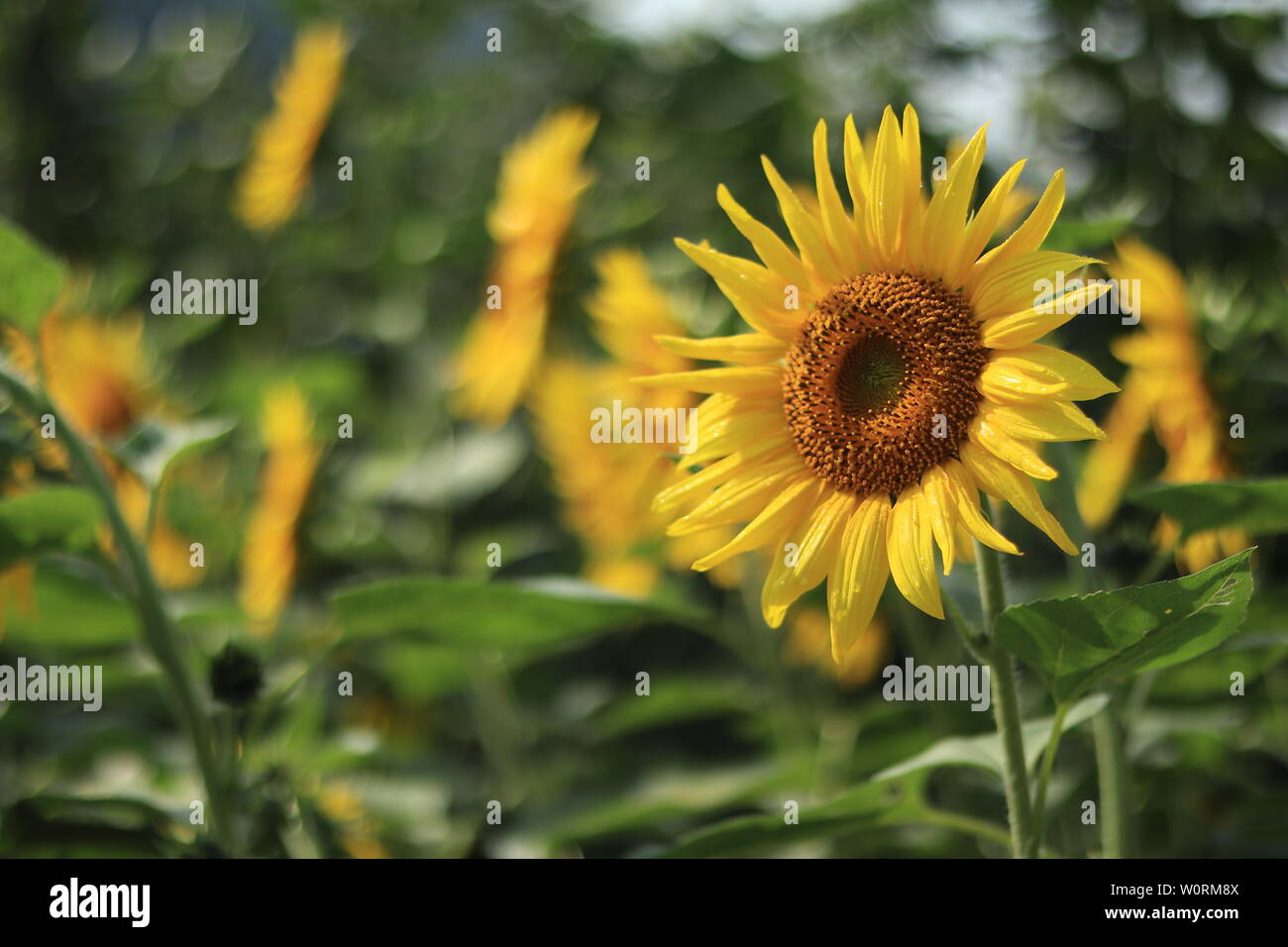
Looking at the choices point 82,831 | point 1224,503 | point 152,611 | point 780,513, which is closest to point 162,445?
point 152,611

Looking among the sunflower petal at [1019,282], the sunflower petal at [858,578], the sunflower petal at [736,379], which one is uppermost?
the sunflower petal at [1019,282]

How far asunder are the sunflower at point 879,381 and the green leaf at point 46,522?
64 centimetres

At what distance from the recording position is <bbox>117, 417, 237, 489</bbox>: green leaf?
1453mm

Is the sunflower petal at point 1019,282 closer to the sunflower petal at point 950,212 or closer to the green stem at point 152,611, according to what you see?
the sunflower petal at point 950,212

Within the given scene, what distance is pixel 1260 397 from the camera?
1.46 meters

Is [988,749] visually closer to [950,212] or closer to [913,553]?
[913,553]

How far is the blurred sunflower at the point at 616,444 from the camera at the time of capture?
5.92 feet

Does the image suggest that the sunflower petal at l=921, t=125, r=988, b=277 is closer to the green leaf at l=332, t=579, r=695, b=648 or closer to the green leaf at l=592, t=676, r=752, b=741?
the green leaf at l=332, t=579, r=695, b=648

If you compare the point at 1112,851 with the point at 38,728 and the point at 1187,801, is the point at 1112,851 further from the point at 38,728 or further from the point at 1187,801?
the point at 38,728

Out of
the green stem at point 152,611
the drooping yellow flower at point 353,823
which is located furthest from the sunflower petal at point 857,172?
the drooping yellow flower at point 353,823

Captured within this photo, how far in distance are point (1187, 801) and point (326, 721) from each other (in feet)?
4.89

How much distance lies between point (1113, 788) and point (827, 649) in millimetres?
840
